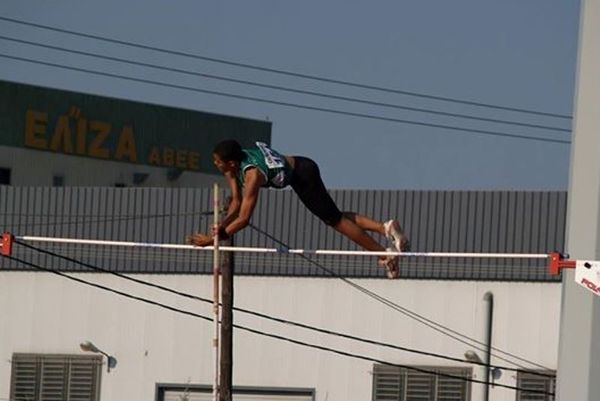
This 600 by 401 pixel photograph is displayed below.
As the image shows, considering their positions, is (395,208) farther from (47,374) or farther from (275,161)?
(275,161)

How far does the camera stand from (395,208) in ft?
121

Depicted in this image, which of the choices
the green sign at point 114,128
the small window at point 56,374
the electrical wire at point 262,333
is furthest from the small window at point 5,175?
the electrical wire at point 262,333

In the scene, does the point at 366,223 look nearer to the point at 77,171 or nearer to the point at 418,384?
the point at 418,384

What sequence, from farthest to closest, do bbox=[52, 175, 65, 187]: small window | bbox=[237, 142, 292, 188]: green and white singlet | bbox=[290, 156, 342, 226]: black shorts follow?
bbox=[52, 175, 65, 187]: small window
bbox=[290, 156, 342, 226]: black shorts
bbox=[237, 142, 292, 188]: green and white singlet

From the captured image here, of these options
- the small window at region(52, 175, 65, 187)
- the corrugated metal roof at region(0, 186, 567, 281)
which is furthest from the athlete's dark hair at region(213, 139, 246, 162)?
the small window at region(52, 175, 65, 187)

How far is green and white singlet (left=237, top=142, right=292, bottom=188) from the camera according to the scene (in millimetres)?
14359

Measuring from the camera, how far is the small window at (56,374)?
3809 centimetres

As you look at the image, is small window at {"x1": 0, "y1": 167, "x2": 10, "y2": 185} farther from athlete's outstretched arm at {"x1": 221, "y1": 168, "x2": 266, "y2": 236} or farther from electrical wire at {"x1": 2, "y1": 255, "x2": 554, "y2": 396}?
athlete's outstretched arm at {"x1": 221, "y1": 168, "x2": 266, "y2": 236}

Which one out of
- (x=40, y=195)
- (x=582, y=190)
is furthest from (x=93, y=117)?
(x=582, y=190)

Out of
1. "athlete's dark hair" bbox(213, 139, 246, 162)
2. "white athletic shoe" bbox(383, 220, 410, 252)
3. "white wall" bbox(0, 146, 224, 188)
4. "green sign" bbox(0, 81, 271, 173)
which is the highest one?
"green sign" bbox(0, 81, 271, 173)

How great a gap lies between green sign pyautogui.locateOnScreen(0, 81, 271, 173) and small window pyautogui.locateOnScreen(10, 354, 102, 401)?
21066 mm

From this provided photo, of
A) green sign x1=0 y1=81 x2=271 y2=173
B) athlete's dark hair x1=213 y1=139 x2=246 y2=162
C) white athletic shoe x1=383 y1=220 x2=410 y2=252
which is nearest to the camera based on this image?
athlete's dark hair x1=213 y1=139 x2=246 y2=162

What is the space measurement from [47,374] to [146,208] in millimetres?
3649

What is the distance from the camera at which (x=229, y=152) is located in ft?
46.8
